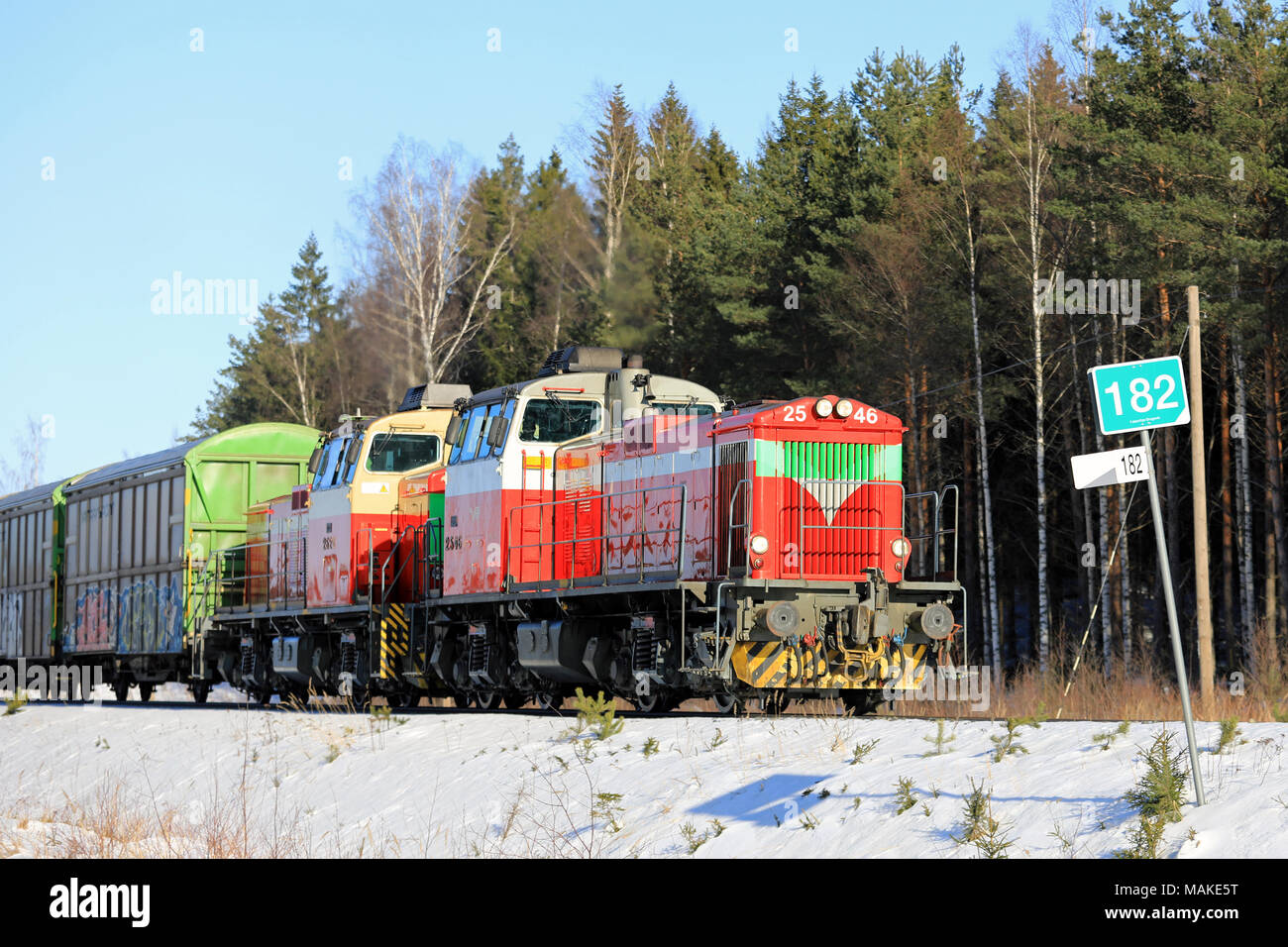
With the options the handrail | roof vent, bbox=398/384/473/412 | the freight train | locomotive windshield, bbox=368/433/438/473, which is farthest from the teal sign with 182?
roof vent, bbox=398/384/473/412

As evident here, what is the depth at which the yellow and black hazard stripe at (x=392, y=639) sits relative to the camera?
19750 millimetres

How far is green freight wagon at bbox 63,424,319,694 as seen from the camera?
2442 cm

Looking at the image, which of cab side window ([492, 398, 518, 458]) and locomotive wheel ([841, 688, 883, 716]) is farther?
cab side window ([492, 398, 518, 458])

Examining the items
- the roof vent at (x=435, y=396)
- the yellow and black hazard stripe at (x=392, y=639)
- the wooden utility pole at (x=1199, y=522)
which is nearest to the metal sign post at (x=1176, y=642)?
the wooden utility pole at (x=1199, y=522)

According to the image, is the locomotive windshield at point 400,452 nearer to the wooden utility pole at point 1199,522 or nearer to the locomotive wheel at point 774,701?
the locomotive wheel at point 774,701

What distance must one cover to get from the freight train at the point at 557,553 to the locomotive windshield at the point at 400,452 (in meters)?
0.03

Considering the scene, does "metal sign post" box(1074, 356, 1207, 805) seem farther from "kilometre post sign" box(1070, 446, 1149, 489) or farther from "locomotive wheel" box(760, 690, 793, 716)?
"locomotive wheel" box(760, 690, 793, 716)

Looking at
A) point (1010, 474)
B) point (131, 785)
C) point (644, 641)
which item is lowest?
point (131, 785)

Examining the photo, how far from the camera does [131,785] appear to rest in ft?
52.5

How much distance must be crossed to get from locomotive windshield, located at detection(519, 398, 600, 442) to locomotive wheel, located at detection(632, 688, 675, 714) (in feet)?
10.9
